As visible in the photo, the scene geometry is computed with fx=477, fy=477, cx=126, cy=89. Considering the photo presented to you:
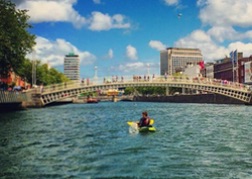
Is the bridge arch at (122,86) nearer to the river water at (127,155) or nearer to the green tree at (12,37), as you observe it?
the green tree at (12,37)

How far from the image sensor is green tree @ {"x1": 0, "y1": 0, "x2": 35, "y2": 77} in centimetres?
5084

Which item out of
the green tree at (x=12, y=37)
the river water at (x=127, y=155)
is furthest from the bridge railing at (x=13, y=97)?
the river water at (x=127, y=155)

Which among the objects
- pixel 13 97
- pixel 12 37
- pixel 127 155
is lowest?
pixel 127 155

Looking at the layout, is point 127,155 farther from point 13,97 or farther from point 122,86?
point 122,86

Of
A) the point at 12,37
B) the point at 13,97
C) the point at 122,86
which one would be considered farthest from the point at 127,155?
the point at 122,86

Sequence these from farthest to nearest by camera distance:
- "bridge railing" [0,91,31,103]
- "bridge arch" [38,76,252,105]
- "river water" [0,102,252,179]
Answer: "bridge arch" [38,76,252,105] → "bridge railing" [0,91,31,103] → "river water" [0,102,252,179]

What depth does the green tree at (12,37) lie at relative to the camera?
50844mm

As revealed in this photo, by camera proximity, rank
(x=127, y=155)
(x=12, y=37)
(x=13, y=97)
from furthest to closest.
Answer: (x=13, y=97) < (x=12, y=37) < (x=127, y=155)

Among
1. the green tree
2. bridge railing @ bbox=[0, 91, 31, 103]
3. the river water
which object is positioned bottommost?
the river water

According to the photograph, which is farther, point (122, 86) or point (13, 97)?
point (122, 86)

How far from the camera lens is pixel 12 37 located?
→ 53.1 metres

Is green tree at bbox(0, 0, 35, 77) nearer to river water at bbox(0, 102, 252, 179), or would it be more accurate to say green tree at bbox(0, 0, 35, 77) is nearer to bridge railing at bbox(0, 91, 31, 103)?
bridge railing at bbox(0, 91, 31, 103)

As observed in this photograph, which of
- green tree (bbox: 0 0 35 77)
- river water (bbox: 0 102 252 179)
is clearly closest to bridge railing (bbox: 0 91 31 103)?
green tree (bbox: 0 0 35 77)

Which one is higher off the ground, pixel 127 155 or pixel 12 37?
pixel 12 37
